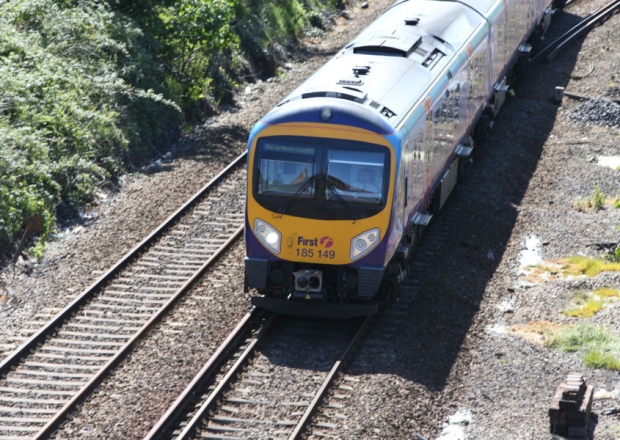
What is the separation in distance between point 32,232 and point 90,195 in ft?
6.25

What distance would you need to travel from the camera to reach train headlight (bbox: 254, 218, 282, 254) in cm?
1283

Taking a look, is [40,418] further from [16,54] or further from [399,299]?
[16,54]

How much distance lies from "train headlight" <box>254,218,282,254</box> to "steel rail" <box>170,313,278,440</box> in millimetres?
1007

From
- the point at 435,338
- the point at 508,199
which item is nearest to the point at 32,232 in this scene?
the point at 435,338

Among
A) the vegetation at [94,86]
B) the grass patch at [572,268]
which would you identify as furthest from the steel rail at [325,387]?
the vegetation at [94,86]

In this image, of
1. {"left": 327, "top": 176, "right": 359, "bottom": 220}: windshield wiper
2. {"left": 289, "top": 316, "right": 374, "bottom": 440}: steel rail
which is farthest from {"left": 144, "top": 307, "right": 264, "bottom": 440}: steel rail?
{"left": 327, "top": 176, "right": 359, "bottom": 220}: windshield wiper

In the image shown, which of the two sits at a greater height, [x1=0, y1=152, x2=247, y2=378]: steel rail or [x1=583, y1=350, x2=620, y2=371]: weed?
[x1=583, y1=350, x2=620, y2=371]: weed

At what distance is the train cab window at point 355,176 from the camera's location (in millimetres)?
12516

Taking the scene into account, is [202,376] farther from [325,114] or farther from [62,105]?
[62,105]

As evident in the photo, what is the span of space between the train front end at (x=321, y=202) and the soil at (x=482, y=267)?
109 cm

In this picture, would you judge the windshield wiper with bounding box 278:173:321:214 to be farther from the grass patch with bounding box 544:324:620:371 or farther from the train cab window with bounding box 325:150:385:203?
the grass patch with bounding box 544:324:620:371

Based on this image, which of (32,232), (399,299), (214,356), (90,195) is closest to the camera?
(214,356)

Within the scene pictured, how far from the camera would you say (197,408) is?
442 inches

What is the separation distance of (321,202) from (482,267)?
3595 millimetres
